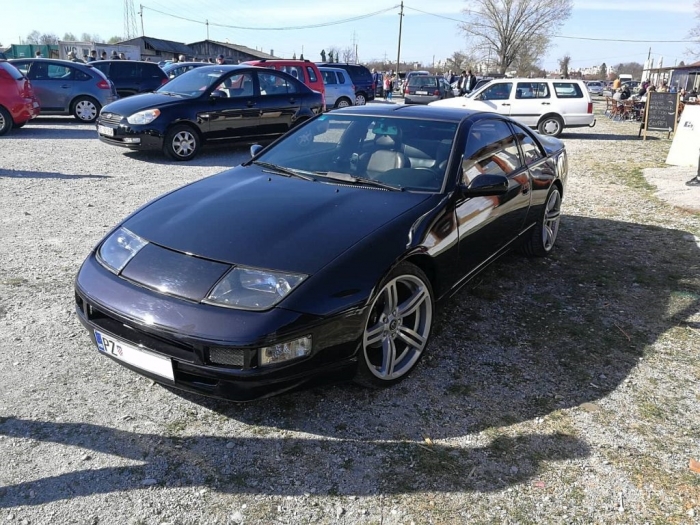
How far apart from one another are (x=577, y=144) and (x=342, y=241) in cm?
1357

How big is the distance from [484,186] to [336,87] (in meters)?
15.7

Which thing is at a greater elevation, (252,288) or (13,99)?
(13,99)

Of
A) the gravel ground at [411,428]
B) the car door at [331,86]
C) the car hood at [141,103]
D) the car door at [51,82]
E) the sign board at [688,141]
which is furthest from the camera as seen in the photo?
the car door at [331,86]

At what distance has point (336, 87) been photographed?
18.2 meters

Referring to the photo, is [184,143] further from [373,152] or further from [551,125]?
[551,125]

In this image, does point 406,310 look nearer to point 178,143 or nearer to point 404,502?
point 404,502

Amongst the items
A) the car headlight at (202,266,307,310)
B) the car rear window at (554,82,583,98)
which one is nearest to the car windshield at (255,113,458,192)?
the car headlight at (202,266,307,310)

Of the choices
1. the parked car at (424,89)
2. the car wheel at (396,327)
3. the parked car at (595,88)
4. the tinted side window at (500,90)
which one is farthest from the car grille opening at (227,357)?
the parked car at (595,88)

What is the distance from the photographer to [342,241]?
2797 millimetres

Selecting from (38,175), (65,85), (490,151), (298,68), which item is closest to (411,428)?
(490,151)

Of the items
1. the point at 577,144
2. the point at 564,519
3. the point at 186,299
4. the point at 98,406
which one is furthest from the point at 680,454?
the point at 577,144

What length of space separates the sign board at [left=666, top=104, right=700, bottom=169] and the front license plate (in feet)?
36.7

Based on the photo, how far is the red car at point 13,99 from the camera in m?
11.0

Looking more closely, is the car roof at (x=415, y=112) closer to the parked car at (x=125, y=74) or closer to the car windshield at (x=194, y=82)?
the car windshield at (x=194, y=82)
